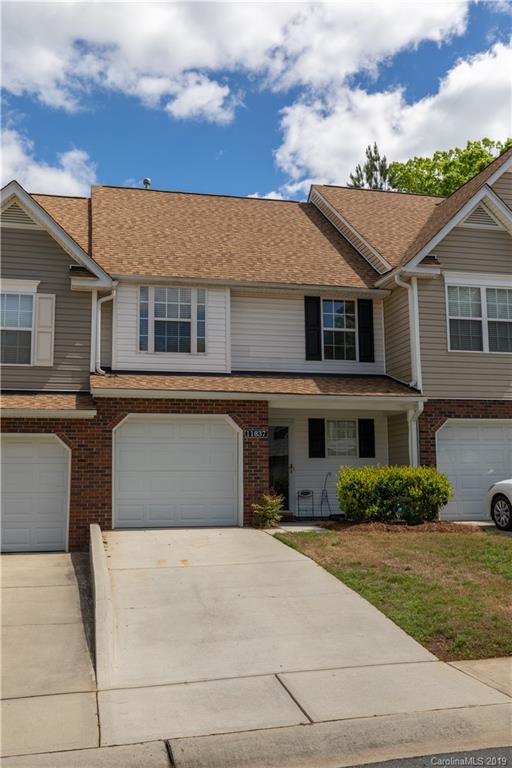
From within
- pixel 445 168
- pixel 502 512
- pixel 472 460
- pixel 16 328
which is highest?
pixel 445 168

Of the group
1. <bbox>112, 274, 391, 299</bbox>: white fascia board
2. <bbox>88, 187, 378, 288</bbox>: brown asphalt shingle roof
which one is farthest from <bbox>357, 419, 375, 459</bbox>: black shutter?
<bbox>88, 187, 378, 288</bbox>: brown asphalt shingle roof

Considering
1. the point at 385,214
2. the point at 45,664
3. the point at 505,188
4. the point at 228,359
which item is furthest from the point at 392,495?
the point at 385,214

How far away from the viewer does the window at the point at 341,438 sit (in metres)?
17.3

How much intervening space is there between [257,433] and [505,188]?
943 cm

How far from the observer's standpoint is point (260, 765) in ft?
16.7

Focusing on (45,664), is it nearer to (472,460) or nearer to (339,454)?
(339,454)

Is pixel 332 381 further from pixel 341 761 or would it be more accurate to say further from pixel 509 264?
pixel 341 761

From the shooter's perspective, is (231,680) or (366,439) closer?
(231,680)

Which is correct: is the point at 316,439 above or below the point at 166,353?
below

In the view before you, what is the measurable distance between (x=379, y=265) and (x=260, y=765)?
46.9 ft

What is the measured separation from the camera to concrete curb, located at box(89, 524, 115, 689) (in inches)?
275

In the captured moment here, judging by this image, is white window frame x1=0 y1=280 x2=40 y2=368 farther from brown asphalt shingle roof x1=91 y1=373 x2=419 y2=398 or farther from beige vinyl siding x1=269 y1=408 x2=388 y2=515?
beige vinyl siding x1=269 y1=408 x2=388 y2=515

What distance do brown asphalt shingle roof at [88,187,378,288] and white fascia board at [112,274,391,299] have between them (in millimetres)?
112

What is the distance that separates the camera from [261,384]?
50.9 ft
